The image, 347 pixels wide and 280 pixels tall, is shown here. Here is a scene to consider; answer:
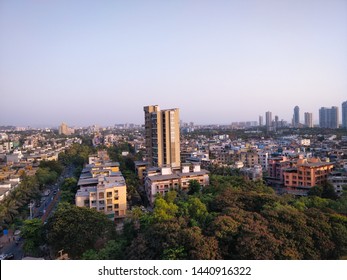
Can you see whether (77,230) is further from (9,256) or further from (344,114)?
(344,114)

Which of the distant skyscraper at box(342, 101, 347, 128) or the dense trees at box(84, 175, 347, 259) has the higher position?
the distant skyscraper at box(342, 101, 347, 128)

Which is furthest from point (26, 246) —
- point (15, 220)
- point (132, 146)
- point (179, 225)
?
point (132, 146)

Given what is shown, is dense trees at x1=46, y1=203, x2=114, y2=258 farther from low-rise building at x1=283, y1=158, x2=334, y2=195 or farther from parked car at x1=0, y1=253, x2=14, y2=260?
low-rise building at x1=283, y1=158, x2=334, y2=195

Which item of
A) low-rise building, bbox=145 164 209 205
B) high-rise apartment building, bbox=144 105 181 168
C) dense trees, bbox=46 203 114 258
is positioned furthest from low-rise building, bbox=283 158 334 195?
dense trees, bbox=46 203 114 258

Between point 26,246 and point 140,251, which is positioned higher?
point 140,251

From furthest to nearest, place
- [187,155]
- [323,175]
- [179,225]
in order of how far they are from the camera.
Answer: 1. [187,155]
2. [323,175]
3. [179,225]

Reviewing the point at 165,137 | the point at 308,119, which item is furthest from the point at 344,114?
the point at 165,137

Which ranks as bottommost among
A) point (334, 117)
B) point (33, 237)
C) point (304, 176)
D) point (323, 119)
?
point (33, 237)

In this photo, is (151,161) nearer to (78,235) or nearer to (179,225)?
(78,235)

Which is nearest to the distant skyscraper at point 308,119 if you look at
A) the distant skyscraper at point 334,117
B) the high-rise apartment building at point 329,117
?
the high-rise apartment building at point 329,117
